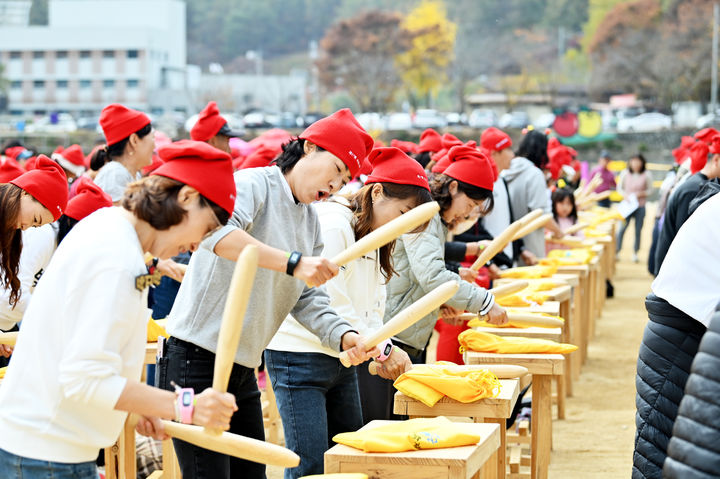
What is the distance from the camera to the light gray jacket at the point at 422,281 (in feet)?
14.9

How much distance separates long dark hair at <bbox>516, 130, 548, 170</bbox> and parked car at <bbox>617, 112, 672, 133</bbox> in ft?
113

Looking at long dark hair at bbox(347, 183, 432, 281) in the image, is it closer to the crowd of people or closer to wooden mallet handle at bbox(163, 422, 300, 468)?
the crowd of people

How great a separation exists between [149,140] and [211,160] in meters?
3.31

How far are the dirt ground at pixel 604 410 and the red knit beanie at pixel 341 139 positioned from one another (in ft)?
9.44

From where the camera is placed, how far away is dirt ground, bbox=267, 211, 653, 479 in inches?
232

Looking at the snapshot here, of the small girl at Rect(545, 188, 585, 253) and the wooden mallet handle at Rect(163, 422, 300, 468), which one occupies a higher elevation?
the wooden mallet handle at Rect(163, 422, 300, 468)

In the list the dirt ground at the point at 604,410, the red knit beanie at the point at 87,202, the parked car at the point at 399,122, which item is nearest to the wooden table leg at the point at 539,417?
the dirt ground at the point at 604,410

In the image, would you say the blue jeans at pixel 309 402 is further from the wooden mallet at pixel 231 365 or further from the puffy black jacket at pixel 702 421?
the puffy black jacket at pixel 702 421

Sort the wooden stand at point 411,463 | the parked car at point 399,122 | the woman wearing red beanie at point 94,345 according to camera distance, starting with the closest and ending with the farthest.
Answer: the woman wearing red beanie at point 94,345
the wooden stand at point 411,463
the parked car at point 399,122

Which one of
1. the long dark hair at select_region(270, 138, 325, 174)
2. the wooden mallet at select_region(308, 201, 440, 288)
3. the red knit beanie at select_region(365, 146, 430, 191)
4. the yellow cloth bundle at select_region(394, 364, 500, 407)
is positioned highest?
the long dark hair at select_region(270, 138, 325, 174)

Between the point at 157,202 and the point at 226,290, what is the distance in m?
0.73

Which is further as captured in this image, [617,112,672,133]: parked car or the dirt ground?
[617,112,672,133]: parked car

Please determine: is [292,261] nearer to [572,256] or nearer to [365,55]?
[572,256]

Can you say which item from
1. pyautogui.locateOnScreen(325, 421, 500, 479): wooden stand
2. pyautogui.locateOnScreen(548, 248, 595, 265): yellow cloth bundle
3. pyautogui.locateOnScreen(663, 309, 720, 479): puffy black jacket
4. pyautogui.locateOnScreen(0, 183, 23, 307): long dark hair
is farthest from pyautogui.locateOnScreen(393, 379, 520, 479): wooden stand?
pyautogui.locateOnScreen(548, 248, 595, 265): yellow cloth bundle
